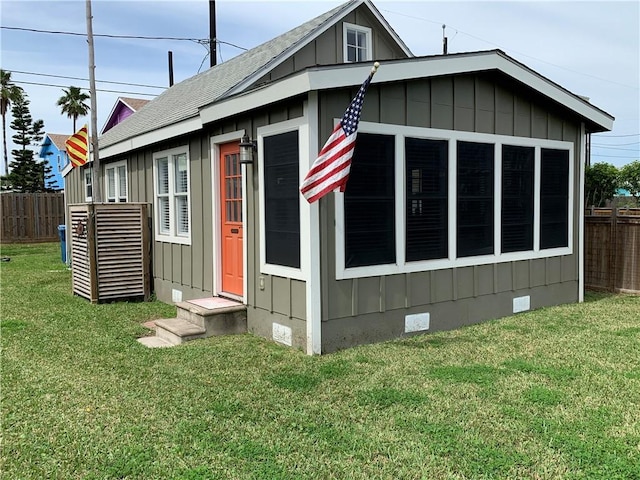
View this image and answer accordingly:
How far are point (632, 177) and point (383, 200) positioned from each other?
20.8m

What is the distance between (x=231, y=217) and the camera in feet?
20.1

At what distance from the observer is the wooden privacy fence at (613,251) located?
768 cm

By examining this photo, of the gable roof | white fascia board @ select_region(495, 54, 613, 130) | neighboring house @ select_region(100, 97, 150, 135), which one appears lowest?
white fascia board @ select_region(495, 54, 613, 130)

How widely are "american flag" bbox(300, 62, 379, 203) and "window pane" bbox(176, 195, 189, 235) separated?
3.26m

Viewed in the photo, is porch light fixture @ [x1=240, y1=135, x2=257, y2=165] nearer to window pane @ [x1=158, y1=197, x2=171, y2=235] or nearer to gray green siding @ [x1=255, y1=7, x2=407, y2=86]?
gray green siding @ [x1=255, y1=7, x2=407, y2=86]

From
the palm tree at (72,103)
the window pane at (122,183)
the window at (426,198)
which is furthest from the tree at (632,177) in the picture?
the palm tree at (72,103)

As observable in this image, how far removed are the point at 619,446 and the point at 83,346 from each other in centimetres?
458

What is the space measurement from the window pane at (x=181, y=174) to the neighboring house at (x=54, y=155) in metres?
25.2

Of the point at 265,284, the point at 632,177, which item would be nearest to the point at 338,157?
the point at 265,284

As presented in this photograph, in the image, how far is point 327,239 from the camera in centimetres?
475

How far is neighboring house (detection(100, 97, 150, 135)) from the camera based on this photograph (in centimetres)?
2281

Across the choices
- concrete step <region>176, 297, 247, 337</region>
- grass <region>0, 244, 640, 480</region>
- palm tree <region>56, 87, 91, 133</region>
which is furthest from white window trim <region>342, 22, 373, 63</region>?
palm tree <region>56, 87, 91, 133</region>

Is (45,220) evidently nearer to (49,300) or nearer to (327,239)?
(49,300)

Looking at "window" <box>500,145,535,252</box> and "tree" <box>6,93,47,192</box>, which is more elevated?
"tree" <box>6,93,47,192</box>
